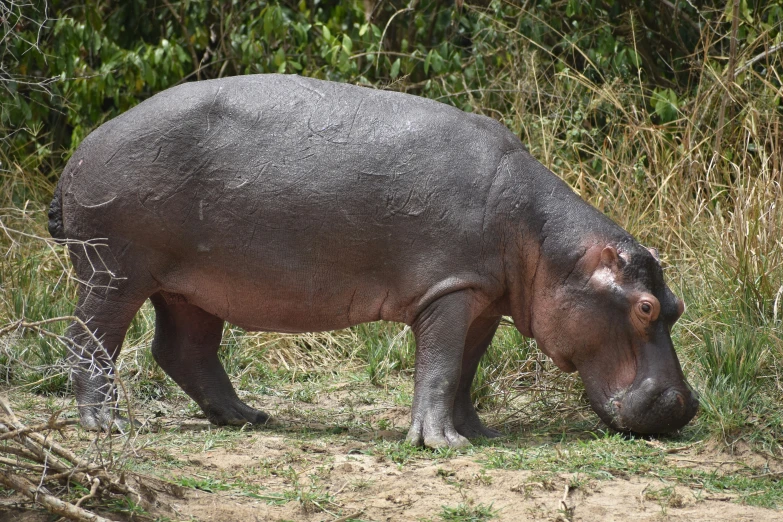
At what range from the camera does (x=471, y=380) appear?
5.20 meters

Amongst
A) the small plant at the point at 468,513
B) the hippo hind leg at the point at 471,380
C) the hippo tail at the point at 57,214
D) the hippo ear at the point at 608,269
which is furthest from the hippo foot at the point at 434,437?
the hippo tail at the point at 57,214

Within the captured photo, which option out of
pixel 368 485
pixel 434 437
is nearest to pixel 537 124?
pixel 434 437

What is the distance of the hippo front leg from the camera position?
4.66 meters

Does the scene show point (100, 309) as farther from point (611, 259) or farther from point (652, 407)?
point (652, 407)

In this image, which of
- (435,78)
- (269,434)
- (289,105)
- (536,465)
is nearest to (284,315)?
(269,434)

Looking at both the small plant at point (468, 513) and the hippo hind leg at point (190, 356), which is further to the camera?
the hippo hind leg at point (190, 356)

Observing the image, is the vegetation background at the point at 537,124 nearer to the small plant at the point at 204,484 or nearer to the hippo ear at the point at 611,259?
the hippo ear at the point at 611,259

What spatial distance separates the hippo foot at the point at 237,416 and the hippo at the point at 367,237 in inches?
25.2

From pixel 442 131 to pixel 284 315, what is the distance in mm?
1099

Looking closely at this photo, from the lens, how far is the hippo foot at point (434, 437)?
4594 millimetres

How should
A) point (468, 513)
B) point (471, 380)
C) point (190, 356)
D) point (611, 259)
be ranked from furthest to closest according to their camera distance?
point (190, 356) < point (471, 380) < point (611, 259) < point (468, 513)

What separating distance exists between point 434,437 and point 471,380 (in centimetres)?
65

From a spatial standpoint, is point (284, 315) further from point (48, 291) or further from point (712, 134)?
point (712, 134)

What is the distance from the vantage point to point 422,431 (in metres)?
4.66
